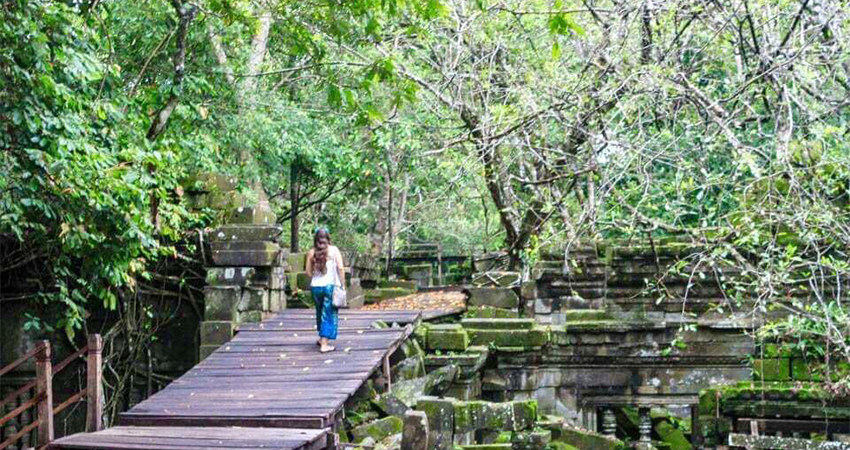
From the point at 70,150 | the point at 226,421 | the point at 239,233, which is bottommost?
the point at 226,421

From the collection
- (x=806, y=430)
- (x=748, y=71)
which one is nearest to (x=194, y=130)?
(x=748, y=71)

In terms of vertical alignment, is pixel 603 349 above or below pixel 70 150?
below

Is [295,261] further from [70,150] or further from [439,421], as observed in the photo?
[439,421]

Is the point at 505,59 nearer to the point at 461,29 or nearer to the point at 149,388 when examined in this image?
the point at 461,29

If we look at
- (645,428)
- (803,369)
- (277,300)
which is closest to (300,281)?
(277,300)

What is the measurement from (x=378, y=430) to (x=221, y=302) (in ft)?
11.7

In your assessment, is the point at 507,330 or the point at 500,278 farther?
the point at 500,278

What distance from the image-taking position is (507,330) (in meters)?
12.7

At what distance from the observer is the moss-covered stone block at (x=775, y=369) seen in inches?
451

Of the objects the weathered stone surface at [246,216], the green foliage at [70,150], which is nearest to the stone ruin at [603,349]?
the weathered stone surface at [246,216]

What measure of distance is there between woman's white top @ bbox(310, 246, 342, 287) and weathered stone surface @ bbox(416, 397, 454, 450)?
11.5 feet

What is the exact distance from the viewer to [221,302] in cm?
1279

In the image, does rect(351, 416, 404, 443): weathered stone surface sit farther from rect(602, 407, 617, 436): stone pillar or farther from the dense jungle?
rect(602, 407, 617, 436): stone pillar

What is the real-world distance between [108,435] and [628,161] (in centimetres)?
530
